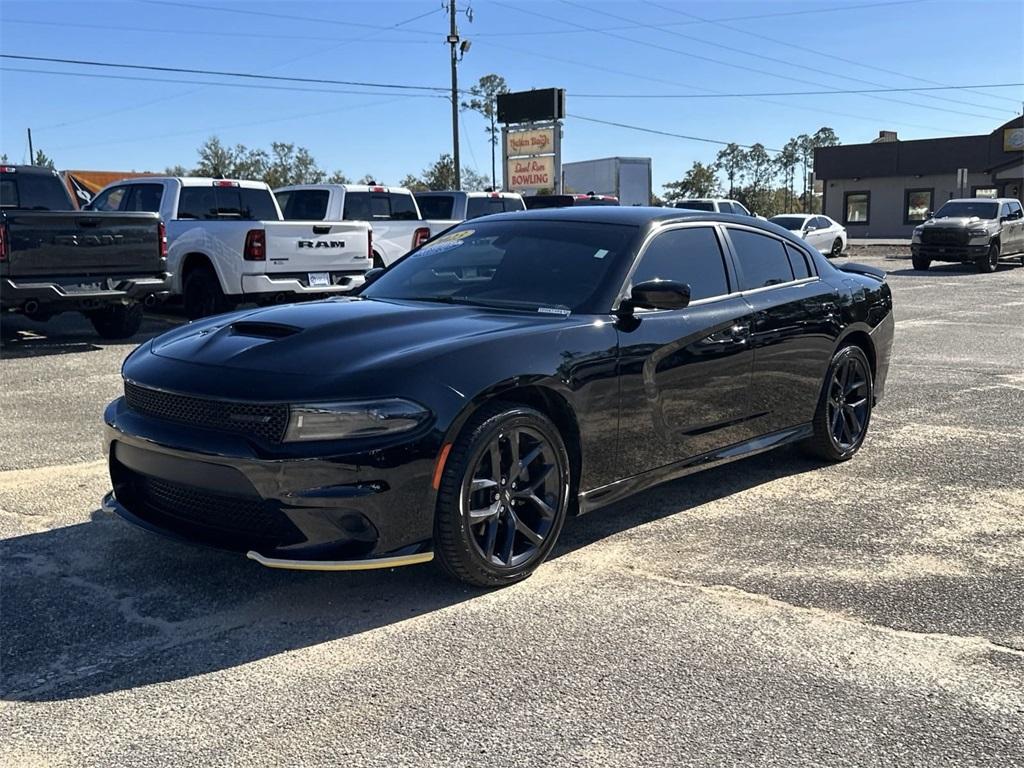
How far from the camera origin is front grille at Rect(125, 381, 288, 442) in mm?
3600

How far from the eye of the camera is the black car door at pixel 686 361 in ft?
14.9

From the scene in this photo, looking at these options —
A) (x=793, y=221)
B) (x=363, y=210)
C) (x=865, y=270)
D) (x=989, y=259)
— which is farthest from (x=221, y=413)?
(x=793, y=221)

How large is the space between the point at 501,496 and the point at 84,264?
814 cm

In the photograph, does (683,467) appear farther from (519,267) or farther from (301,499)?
(301,499)

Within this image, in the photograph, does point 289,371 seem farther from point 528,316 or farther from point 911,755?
point 911,755

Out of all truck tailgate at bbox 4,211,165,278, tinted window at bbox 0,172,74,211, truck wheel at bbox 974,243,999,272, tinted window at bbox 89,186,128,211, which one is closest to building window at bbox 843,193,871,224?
truck wheel at bbox 974,243,999,272

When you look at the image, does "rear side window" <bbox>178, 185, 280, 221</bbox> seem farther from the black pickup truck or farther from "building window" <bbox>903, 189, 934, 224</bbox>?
"building window" <bbox>903, 189, 934, 224</bbox>

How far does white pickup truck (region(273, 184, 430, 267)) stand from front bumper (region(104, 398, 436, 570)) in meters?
11.4

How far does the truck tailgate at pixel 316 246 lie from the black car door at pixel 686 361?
7.89 metres

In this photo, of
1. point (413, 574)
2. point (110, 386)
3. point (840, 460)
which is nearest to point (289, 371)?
point (413, 574)

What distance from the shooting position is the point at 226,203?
13.3m

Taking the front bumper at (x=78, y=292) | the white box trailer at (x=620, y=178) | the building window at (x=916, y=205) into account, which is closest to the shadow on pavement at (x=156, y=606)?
the front bumper at (x=78, y=292)

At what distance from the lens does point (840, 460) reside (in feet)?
20.1

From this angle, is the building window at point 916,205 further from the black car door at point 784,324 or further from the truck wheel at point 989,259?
the black car door at point 784,324
